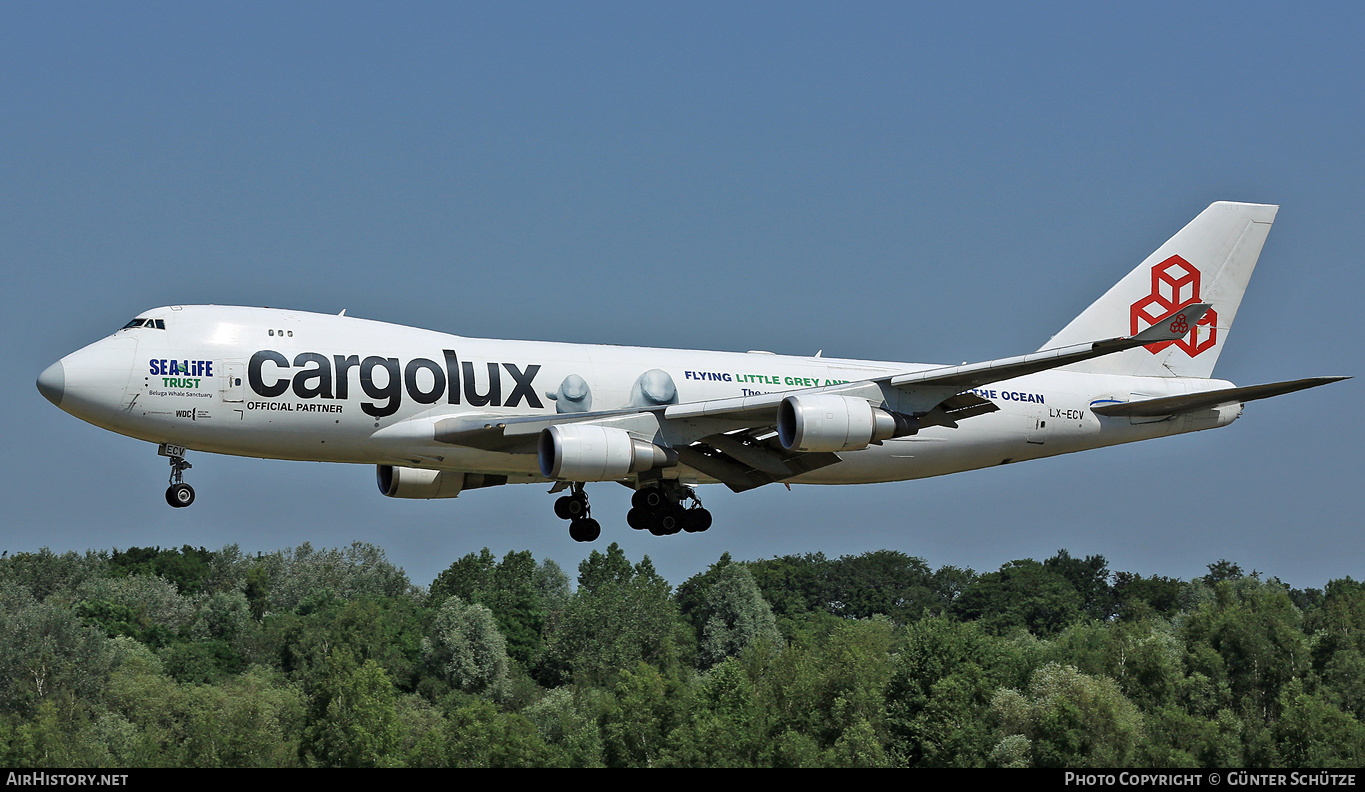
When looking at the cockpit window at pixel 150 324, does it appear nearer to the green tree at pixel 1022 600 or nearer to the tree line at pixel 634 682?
the tree line at pixel 634 682

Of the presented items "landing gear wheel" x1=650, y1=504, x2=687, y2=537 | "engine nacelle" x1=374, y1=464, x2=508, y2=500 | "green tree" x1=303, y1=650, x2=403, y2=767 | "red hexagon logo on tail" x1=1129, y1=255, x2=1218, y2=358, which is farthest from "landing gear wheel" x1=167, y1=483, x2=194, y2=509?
"green tree" x1=303, y1=650, x2=403, y2=767

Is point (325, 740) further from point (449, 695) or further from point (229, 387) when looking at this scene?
point (229, 387)

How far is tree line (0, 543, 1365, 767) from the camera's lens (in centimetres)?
8094

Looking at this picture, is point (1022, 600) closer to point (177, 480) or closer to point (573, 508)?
point (573, 508)

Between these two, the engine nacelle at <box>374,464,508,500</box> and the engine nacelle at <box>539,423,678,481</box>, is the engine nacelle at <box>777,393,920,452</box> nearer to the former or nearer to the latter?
the engine nacelle at <box>539,423,678,481</box>

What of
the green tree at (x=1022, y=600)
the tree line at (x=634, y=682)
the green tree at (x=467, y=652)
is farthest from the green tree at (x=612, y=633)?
the green tree at (x=1022, y=600)

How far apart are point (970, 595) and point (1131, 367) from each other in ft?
370

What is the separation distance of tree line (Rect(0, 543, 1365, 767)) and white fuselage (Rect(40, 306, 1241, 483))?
42470mm

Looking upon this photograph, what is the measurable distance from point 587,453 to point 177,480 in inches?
396

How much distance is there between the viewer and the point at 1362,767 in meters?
75.1

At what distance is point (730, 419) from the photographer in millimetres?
38938

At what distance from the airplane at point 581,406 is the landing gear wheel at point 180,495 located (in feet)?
0.11

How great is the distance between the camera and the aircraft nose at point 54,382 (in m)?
36.0

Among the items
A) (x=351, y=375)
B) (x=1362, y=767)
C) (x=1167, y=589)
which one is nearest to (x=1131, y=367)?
(x=351, y=375)
